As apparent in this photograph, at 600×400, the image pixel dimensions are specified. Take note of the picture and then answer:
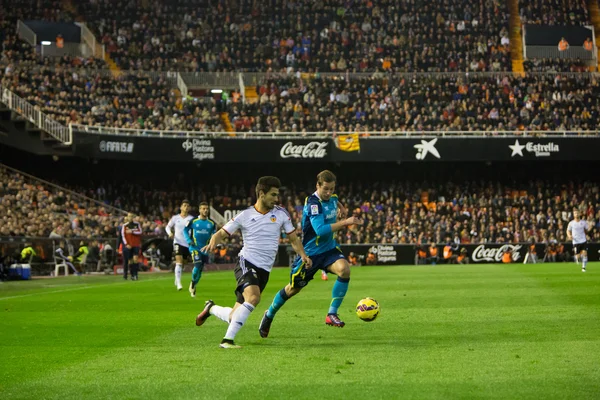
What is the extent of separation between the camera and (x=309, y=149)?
5138 cm

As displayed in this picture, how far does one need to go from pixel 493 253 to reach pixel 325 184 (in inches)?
1399

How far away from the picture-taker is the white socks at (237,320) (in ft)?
35.4

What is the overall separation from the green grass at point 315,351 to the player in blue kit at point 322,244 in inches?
22.0

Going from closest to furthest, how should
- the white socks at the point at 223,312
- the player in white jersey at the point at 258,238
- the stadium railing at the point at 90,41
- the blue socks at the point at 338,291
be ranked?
the player in white jersey at the point at 258,238 → the white socks at the point at 223,312 → the blue socks at the point at 338,291 → the stadium railing at the point at 90,41

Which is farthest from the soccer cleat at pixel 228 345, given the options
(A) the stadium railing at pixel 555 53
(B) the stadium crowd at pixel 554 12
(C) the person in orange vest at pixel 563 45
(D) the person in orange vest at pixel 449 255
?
(B) the stadium crowd at pixel 554 12

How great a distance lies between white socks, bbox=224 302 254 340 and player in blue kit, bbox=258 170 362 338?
5.11 feet

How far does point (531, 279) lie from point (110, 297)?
1169 centimetres

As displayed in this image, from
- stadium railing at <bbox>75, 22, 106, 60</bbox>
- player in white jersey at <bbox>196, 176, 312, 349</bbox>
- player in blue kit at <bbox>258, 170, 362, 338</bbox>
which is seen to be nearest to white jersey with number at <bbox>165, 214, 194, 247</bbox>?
player in blue kit at <bbox>258, 170, 362, 338</bbox>

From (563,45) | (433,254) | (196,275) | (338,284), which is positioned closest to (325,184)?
(338,284)

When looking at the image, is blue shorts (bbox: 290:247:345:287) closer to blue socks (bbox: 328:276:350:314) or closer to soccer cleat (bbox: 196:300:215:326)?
blue socks (bbox: 328:276:350:314)

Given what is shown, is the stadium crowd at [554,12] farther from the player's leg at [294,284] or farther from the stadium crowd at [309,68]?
the player's leg at [294,284]

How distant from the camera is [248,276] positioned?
37.1ft

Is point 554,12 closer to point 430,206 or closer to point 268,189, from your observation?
point 430,206

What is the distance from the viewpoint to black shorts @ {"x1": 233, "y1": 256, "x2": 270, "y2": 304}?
1126cm
